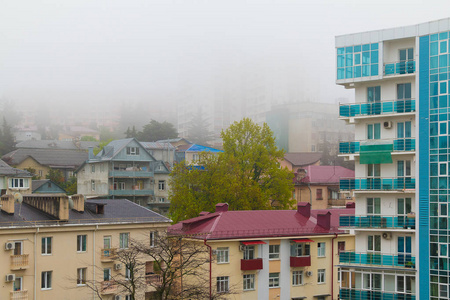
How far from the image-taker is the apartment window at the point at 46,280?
137 feet

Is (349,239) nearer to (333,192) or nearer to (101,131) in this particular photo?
(333,192)

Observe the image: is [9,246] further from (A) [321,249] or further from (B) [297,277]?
(A) [321,249]

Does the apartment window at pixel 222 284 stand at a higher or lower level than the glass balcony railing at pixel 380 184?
lower

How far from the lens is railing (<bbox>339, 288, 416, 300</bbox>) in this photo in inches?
1427

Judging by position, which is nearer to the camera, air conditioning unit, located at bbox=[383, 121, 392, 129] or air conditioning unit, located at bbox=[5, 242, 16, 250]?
air conditioning unit, located at bbox=[383, 121, 392, 129]

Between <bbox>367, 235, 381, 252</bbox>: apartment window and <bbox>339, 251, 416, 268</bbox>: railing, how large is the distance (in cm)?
36

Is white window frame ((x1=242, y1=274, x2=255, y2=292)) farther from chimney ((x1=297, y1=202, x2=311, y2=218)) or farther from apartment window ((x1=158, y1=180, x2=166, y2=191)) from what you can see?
apartment window ((x1=158, y1=180, x2=166, y2=191))

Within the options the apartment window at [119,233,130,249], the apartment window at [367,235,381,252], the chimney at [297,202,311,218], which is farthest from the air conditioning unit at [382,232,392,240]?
the apartment window at [119,233,130,249]

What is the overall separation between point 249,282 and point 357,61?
59.5 ft

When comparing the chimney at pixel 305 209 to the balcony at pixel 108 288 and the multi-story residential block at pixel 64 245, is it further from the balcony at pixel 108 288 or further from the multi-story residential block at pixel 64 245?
the balcony at pixel 108 288

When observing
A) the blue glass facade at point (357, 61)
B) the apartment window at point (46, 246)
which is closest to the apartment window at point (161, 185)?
the apartment window at point (46, 246)

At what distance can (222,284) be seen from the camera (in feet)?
152

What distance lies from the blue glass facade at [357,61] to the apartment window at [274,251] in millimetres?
15386

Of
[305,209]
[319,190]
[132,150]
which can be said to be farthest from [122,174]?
[305,209]
